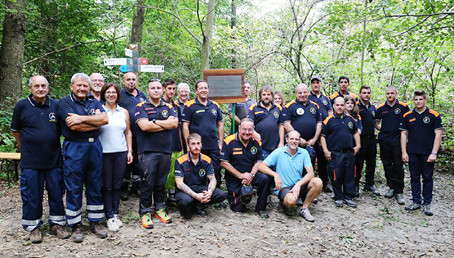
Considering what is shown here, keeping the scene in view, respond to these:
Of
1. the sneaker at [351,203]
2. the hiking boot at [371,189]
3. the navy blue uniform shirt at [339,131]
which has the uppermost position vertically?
the navy blue uniform shirt at [339,131]

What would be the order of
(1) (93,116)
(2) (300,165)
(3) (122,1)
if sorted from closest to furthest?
(1) (93,116), (2) (300,165), (3) (122,1)

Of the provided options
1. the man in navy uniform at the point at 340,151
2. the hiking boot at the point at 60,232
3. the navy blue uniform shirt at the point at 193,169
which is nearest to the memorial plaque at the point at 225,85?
the navy blue uniform shirt at the point at 193,169

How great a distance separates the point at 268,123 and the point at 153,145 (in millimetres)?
2201

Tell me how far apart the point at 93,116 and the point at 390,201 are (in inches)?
218

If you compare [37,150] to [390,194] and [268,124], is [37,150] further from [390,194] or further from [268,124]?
[390,194]

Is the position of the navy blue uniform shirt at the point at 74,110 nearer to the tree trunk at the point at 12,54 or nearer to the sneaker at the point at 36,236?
the sneaker at the point at 36,236

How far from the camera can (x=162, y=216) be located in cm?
462

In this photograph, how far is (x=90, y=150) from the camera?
3.94 meters

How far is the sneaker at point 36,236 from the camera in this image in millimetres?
3803

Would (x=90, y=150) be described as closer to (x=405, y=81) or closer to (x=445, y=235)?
(x=445, y=235)

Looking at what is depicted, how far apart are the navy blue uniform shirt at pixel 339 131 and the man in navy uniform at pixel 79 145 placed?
12.8ft

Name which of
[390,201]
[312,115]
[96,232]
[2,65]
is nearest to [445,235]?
[390,201]

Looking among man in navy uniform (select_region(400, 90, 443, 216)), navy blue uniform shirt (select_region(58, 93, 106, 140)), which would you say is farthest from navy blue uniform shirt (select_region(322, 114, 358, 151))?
navy blue uniform shirt (select_region(58, 93, 106, 140))

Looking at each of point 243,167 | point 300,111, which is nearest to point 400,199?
point 300,111
